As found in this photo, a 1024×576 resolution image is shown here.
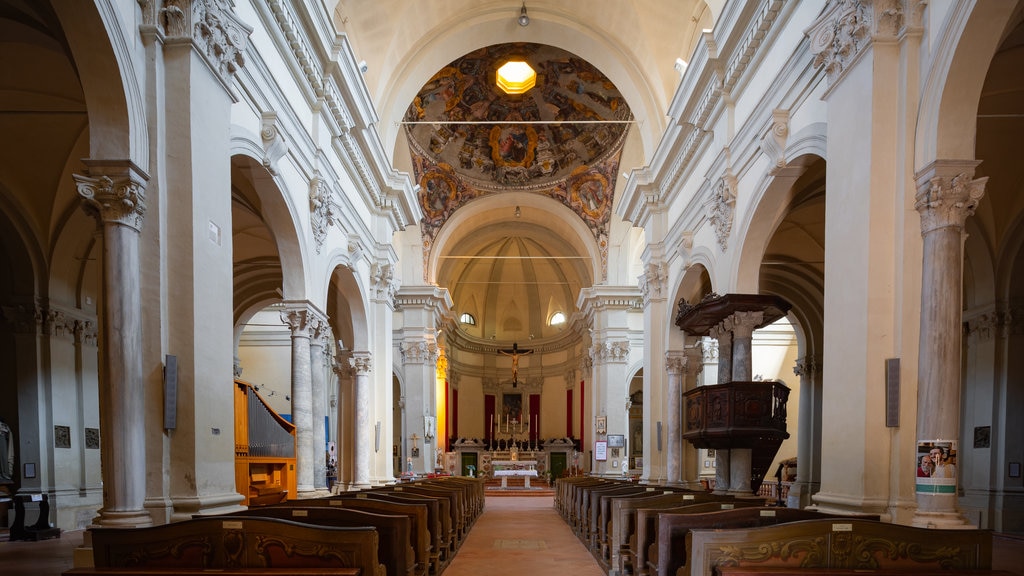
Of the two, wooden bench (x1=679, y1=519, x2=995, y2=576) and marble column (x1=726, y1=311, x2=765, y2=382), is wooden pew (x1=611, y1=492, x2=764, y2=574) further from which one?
marble column (x1=726, y1=311, x2=765, y2=382)

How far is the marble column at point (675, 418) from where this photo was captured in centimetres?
1512

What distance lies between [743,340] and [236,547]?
8069 millimetres

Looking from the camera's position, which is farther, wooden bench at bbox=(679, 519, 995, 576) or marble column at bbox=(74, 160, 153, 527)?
marble column at bbox=(74, 160, 153, 527)

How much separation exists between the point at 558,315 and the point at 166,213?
103ft

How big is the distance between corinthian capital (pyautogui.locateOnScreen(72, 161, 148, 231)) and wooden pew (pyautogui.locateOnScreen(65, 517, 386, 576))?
250cm

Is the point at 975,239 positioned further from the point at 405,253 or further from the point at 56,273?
the point at 405,253

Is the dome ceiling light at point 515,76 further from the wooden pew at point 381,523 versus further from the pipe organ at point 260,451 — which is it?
the wooden pew at point 381,523

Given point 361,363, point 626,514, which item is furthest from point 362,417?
point 626,514

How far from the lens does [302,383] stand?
38.7 ft

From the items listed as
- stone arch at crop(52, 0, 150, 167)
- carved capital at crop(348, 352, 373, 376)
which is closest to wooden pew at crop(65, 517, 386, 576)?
stone arch at crop(52, 0, 150, 167)

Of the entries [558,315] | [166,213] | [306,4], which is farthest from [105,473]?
[558,315]

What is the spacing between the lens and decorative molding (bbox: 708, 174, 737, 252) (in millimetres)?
11766

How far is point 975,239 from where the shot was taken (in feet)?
40.3

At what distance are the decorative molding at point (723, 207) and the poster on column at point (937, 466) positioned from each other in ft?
20.2
